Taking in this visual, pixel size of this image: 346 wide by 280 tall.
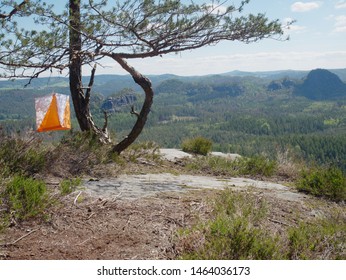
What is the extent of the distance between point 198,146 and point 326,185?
4438 mm

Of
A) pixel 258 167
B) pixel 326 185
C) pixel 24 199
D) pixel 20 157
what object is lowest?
pixel 258 167

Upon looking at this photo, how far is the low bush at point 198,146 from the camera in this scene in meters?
9.67

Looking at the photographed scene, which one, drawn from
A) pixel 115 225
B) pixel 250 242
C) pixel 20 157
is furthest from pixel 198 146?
pixel 250 242

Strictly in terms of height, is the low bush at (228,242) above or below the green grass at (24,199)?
below

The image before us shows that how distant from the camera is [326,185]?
5.74 metres

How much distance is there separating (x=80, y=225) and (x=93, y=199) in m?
0.68

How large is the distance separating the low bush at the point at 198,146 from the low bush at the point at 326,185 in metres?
3.77

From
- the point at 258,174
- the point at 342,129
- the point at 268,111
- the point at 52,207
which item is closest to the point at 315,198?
the point at 258,174

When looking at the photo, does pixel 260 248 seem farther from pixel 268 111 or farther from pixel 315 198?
pixel 268 111

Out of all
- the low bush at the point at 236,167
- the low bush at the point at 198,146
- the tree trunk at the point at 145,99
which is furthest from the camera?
→ the low bush at the point at 198,146

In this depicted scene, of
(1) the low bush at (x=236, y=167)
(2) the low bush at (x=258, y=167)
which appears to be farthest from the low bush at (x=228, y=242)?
(2) the low bush at (x=258, y=167)

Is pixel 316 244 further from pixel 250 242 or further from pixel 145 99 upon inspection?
pixel 145 99

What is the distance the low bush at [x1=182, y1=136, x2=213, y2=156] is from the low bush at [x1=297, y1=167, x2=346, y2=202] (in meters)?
3.77

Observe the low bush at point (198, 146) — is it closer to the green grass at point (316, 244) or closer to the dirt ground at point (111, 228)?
the dirt ground at point (111, 228)
